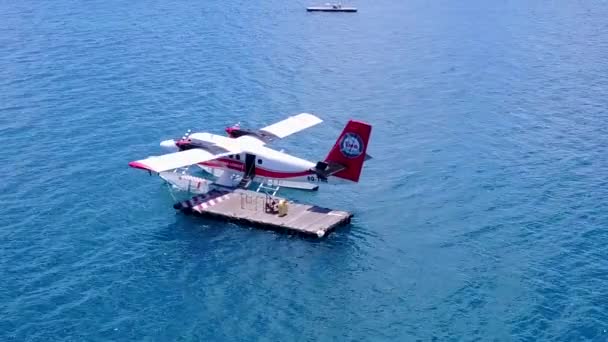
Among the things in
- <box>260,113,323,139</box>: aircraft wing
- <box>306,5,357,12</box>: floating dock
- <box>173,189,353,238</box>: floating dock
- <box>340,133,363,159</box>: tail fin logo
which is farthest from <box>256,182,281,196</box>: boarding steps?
<box>306,5,357,12</box>: floating dock

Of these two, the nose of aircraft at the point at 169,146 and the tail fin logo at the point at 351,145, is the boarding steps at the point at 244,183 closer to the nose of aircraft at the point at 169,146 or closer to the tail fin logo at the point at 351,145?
the nose of aircraft at the point at 169,146

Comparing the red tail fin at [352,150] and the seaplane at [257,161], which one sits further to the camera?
the seaplane at [257,161]

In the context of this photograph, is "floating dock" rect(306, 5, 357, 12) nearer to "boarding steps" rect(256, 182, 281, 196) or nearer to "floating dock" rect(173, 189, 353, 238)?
"boarding steps" rect(256, 182, 281, 196)

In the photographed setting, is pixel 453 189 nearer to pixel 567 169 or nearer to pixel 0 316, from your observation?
pixel 567 169

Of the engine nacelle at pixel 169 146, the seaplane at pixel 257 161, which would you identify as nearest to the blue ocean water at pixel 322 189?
the seaplane at pixel 257 161

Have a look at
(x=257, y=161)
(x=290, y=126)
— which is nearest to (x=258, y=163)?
(x=257, y=161)

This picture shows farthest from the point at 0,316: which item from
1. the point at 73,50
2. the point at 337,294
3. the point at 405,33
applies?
the point at 405,33

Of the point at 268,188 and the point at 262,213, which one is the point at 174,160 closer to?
the point at 262,213

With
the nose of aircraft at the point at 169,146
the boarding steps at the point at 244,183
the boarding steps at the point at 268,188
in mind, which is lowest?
the boarding steps at the point at 268,188
